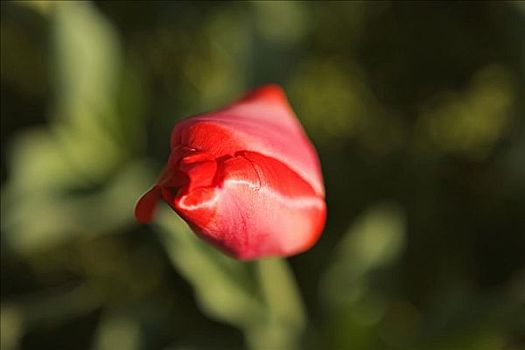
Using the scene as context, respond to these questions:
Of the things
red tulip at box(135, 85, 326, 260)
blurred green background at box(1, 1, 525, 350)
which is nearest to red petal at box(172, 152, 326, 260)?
red tulip at box(135, 85, 326, 260)

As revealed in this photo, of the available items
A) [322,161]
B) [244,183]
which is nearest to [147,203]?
[244,183]

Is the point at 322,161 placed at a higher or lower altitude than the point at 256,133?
lower

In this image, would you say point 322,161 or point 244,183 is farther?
point 322,161

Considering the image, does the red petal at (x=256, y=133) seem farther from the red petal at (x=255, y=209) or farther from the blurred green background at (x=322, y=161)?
the blurred green background at (x=322, y=161)

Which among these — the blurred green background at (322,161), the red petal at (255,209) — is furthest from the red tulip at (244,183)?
the blurred green background at (322,161)

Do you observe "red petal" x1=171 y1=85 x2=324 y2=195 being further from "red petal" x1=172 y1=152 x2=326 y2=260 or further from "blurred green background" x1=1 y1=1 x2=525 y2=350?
"blurred green background" x1=1 y1=1 x2=525 y2=350

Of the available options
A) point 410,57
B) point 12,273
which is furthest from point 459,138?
point 12,273

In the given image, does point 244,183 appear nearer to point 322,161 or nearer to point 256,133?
point 256,133

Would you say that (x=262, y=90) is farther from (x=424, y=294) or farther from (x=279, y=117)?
(x=424, y=294)

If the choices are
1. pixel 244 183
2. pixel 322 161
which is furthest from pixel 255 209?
pixel 322 161
